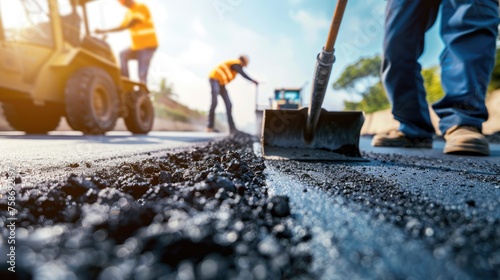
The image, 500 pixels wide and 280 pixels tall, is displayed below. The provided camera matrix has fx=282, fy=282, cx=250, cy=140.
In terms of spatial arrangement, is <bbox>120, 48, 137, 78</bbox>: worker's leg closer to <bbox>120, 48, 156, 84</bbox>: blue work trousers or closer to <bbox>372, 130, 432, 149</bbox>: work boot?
<bbox>120, 48, 156, 84</bbox>: blue work trousers

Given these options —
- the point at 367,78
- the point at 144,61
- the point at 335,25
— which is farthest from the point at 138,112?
the point at 367,78

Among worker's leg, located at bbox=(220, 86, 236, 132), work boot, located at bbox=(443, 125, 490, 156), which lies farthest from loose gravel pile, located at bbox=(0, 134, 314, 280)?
worker's leg, located at bbox=(220, 86, 236, 132)

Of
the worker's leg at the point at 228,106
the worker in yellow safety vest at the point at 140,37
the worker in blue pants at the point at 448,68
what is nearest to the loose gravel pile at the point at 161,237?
the worker in blue pants at the point at 448,68

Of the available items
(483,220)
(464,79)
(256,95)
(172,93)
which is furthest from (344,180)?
(172,93)

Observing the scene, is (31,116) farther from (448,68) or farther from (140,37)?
(448,68)

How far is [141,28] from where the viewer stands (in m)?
6.31

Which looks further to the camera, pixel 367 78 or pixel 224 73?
pixel 367 78

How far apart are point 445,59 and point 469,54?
8.2 inches

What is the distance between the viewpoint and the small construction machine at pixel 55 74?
11.8 feet

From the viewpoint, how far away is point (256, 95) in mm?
10188

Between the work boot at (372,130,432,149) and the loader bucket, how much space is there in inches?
43.1

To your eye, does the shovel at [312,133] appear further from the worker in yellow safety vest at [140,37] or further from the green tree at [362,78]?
the green tree at [362,78]

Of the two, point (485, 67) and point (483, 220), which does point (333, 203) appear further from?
point (485, 67)

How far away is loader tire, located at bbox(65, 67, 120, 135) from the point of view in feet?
12.4
